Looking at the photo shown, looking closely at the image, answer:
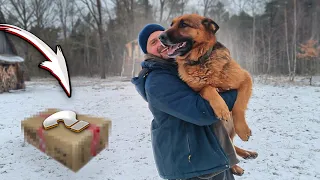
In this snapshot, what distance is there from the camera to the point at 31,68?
101 feet

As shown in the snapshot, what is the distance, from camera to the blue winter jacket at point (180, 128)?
1.46 meters

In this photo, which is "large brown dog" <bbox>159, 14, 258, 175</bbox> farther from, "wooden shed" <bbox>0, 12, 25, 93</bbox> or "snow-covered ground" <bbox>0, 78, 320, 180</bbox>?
"wooden shed" <bbox>0, 12, 25, 93</bbox>

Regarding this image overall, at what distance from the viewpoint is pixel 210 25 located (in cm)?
180

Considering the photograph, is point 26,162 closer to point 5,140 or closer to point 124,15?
point 5,140

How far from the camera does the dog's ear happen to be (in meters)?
1.79

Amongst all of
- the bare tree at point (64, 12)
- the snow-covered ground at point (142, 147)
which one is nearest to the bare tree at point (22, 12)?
the bare tree at point (64, 12)

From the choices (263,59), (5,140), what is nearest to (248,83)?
(5,140)

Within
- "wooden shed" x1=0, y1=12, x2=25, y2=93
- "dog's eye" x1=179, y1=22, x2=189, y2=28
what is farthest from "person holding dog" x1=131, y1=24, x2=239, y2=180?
"wooden shed" x1=0, y1=12, x2=25, y2=93

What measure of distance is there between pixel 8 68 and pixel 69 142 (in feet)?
44.0

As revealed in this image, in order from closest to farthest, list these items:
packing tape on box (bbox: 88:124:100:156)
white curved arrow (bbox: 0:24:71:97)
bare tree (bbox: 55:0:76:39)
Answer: white curved arrow (bbox: 0:24:71:97) → packing tape on box (bbox: 88:124:100:156) → bare tree (bbox: 55:0:76:39)

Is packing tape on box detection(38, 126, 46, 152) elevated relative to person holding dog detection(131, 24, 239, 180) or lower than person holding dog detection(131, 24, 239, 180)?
lower

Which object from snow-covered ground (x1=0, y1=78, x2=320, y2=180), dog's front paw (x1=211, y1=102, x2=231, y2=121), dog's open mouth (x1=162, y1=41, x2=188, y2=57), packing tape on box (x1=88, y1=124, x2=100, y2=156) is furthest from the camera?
packing tape on box (x1=88, y1=124, x2=100, y2=156)

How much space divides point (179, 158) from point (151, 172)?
374 cm

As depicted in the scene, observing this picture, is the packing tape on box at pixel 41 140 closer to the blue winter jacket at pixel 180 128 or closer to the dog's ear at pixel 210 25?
the blue winter jacket at pixel 180 128
